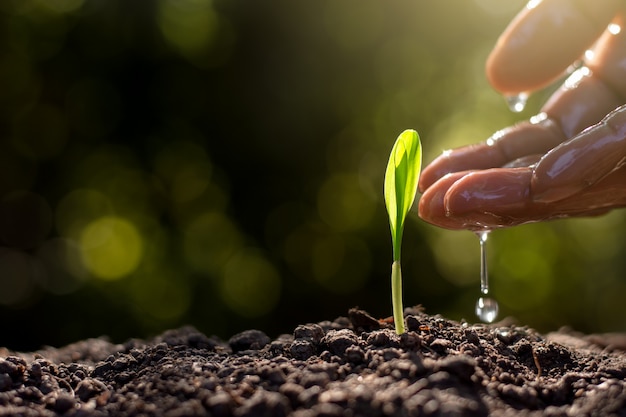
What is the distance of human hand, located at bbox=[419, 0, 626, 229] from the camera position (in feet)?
4.51

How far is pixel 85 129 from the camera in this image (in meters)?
3.66

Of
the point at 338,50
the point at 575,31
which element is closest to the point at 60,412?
the point at 575,31

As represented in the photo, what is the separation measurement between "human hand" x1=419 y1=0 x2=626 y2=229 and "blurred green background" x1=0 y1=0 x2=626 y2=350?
1487 millimetres

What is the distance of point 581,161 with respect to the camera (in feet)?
4.42

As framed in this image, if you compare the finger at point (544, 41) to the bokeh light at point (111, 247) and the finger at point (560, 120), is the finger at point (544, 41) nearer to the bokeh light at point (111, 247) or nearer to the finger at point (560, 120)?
the finger at point (560, 120)

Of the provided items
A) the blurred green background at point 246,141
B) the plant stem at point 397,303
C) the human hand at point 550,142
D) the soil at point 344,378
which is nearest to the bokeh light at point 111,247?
the blurred green background at point 246,141

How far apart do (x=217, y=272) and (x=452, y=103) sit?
A: 162 cm

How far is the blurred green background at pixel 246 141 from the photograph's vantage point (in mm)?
3623

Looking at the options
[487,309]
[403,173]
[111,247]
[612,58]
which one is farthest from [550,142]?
[111,247]

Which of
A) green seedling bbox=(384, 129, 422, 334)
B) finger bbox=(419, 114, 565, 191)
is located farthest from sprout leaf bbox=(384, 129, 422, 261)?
finger bbox=(419, 114, 565, 191)

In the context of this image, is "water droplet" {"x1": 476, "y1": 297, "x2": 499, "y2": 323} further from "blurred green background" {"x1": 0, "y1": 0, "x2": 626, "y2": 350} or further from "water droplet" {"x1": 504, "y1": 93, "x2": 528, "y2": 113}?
"blurred green background" {"x1": 0, "y1": 0, "x2": 626, "y2": 350}

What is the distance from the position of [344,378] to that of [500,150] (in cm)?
100

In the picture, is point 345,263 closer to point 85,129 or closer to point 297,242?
point 297,242

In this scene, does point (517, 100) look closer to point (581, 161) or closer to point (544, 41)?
point (544, 41)
